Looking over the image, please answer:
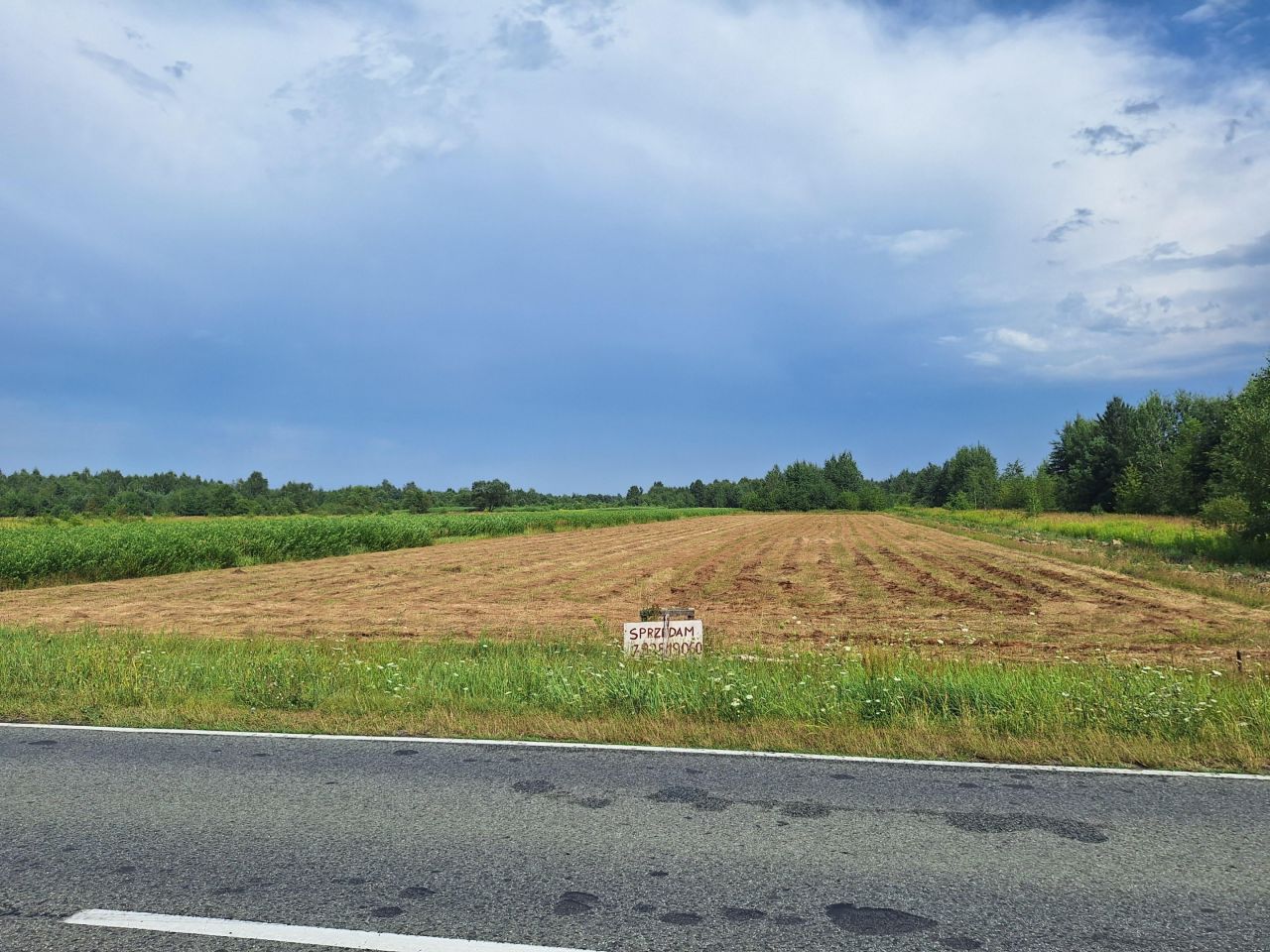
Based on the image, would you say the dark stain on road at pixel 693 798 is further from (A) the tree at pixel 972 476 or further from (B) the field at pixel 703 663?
(A) the tree at pixel 972 476

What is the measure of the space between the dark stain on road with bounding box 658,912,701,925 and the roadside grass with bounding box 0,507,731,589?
32131mm

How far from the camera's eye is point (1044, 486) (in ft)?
330

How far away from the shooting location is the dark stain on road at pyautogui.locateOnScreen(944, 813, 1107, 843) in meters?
5.32

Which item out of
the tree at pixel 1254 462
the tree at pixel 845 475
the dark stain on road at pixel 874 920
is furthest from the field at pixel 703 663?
the tree at pixel 845 475

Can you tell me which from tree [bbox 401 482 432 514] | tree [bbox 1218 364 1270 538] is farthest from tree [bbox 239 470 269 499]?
tree [bbox 1218 364 1270 538]

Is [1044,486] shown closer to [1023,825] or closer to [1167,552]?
[1167,552]

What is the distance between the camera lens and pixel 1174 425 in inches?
3957

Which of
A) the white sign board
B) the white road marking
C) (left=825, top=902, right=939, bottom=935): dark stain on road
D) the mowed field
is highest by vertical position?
the white sign board

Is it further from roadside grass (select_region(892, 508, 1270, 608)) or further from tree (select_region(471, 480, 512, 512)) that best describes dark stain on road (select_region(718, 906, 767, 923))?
tree (select_region(471, 480, 512, 512))

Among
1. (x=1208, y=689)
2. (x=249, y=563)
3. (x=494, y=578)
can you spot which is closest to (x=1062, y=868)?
(x=1208, y=689)

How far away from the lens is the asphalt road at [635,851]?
406cm

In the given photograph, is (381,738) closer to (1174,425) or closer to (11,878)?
(11,878)

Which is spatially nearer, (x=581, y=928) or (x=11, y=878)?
(x=581, y=928)

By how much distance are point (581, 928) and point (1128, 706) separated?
657 cm
